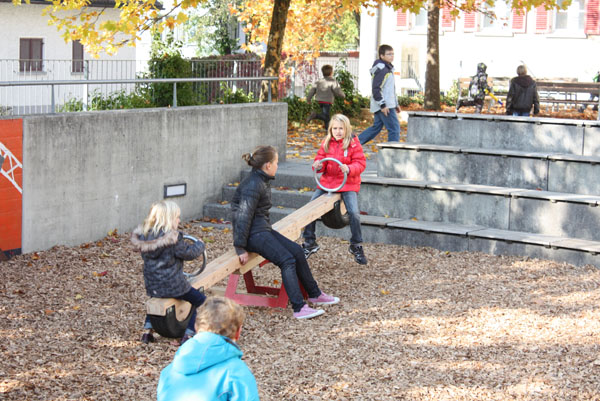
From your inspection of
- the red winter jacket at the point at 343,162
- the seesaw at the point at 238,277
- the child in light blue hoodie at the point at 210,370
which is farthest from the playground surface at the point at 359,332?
the child in light blue hoodie at the point at 210,370

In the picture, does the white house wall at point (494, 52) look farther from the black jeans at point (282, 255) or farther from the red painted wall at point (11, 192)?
the black jeans at point (282, 255)

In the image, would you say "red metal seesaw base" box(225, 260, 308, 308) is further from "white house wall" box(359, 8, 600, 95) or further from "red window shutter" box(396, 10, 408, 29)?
"red window shutter" box(396, 10, 408, 29)

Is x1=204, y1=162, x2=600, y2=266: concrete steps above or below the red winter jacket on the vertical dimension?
below

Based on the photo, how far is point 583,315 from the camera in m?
7.90

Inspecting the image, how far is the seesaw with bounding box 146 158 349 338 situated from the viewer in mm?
6859

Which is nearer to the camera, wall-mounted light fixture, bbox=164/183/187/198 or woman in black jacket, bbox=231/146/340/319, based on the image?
woman in black jacket, bbox=231/146/340/319

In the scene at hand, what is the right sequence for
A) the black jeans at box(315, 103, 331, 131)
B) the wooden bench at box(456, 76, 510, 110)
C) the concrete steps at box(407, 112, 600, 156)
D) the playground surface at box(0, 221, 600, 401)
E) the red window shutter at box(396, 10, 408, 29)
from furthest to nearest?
1. the red window shutter at box(396, 10, 408, 29)
2. the wooden bench at box(456, 76, 510, 110)
3. the black jeans at box(315, 103, 331, 131)
4. the concrete steps at box(407, 112, 600, 156)
5. the playground surface at box(0, 221, 600, 401)

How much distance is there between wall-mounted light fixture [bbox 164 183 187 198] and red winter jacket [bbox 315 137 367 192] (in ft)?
9.88

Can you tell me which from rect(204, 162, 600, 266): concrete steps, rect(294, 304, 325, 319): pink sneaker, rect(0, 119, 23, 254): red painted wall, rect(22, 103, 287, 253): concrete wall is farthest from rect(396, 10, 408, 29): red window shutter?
rect(294, 304, 325, 319): pink sneaker

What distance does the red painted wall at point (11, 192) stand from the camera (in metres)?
9.55

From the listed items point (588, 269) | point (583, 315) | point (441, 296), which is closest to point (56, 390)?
point (441, 296)

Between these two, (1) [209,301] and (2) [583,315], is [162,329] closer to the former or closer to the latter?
(1) [209,301]

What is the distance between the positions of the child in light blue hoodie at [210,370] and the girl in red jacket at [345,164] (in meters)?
5.64

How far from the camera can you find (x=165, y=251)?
684cm
